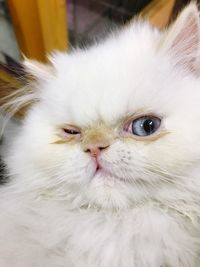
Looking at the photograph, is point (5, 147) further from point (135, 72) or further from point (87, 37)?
point (87, 37)

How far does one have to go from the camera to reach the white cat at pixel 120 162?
2.26 ft

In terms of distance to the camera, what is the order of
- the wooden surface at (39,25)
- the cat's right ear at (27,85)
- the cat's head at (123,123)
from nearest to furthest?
the cat's head at (123,123)
the cat's right ear at (27,85)
the wooden surface at (39,25)

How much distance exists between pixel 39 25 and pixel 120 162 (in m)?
0.69

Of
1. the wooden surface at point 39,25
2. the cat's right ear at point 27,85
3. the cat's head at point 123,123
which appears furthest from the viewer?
the wooden surface at point 39,25

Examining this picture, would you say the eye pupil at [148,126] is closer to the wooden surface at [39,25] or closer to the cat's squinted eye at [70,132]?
the cat's squinted eye at [70,132]

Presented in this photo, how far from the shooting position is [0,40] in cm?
131

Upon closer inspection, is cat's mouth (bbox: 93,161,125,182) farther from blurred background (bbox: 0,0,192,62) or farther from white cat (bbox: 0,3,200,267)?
blurred background (bbox: 0,0,192,62)

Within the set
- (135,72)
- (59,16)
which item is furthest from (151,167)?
(59,16)

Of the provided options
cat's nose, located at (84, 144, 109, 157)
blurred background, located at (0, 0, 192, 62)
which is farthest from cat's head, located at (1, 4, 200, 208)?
blurred background, located at (0, 0, 192, 62)

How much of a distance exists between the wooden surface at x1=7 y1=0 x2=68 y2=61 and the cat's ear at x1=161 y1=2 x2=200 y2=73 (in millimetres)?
515

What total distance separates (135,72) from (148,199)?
242 mm

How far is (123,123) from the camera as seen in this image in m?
0.72

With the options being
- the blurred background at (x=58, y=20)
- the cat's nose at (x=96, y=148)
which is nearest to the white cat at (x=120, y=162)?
the cat's nose at (x=96, y=148)

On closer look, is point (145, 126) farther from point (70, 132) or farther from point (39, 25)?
point (39, 25)
